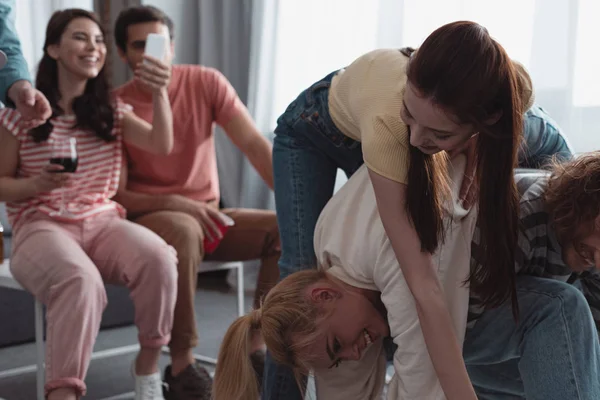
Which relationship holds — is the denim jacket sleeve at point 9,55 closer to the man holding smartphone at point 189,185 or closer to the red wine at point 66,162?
the red wine at point 66,162

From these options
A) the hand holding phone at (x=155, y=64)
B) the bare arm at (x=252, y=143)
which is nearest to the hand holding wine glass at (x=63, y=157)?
the hand holding phone at (x=155, y=64)

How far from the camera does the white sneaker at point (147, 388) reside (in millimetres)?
2158

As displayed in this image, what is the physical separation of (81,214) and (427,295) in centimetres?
125

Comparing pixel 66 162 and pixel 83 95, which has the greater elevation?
pixel 83 95

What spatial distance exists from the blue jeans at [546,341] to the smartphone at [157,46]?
1.29 m

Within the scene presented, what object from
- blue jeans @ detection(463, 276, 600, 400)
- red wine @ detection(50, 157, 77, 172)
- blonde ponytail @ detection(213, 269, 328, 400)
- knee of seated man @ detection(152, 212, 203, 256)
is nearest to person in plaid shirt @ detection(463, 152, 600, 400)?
blue jeans @ detection(463, 276, 600, 400)

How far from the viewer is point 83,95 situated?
7.88 feet

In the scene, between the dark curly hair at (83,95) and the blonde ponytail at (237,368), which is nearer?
the blonde ponytail at (237,368)

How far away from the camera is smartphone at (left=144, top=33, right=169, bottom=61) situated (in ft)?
7.78

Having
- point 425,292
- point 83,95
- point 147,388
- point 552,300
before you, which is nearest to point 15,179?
point 83,95

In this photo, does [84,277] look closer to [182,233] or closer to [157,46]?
[182,233]

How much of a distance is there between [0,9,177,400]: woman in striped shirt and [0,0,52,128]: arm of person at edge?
23 cm

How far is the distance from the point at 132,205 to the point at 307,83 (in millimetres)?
1363

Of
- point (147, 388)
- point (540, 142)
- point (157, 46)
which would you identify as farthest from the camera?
point (157, 46)
